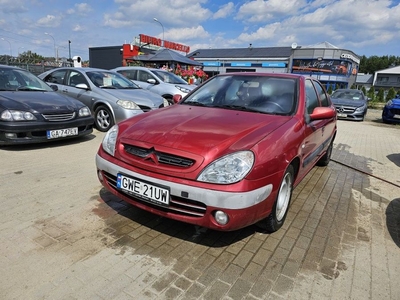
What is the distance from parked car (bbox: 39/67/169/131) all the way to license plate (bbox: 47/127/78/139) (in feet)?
4.15

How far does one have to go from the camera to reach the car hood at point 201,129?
7.50ft

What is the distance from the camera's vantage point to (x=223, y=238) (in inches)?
104

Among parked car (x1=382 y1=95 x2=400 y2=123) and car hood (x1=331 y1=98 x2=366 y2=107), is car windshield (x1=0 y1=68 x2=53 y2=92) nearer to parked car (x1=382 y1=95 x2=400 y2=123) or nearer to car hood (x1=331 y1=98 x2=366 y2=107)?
car hood (x1=331 y1=98 x2=366 y2=107)

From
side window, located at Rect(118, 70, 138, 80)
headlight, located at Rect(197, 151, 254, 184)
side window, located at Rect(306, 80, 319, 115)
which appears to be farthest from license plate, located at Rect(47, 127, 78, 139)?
side window, located at Rect(118, 70, 138, 80)

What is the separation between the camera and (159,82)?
31.6 feet

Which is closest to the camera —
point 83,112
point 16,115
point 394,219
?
point 394,219

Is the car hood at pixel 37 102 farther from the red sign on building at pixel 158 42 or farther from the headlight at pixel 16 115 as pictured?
the red sign on building at pixel 158 42

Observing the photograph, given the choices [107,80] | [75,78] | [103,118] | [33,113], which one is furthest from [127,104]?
[33,113]

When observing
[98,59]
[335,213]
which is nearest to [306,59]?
[98,59]

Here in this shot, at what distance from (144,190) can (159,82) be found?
7.84 meters

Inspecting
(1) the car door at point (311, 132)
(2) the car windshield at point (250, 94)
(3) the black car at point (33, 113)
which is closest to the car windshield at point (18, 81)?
(3) the black car at point (33, 113)

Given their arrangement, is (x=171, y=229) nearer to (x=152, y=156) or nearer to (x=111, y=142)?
(x=152, y=156)

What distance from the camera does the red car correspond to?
214 cm

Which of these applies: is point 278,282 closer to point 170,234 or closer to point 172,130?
point 170,234
